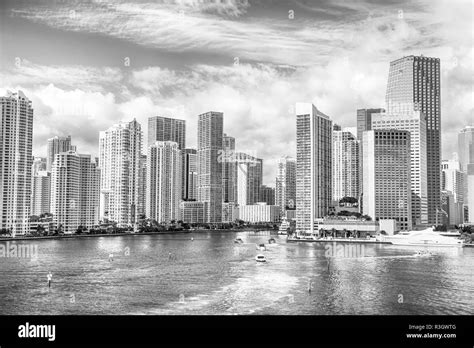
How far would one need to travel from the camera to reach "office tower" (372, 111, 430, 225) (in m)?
53.5

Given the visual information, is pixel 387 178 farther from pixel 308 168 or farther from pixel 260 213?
pixel 260 213

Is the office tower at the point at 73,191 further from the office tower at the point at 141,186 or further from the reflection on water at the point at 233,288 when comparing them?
the reflection on water at the point at 233,288

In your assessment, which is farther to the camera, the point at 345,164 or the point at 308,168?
the point at 345,164

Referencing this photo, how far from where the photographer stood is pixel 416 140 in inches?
2128

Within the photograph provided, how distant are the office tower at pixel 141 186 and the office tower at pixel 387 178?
2473 centimetres

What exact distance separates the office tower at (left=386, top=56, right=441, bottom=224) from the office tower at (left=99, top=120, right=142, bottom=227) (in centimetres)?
2799

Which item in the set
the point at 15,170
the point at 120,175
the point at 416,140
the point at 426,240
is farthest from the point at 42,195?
the point at 416,140

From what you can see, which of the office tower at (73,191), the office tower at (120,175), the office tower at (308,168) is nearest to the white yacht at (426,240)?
the office tower at (308,168)

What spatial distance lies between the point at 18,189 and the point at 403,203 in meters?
33.6

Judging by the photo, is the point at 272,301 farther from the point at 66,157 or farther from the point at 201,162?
the point at 66,157

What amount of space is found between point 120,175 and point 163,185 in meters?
4.78

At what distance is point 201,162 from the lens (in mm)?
40562

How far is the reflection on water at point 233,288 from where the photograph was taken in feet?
31.9
